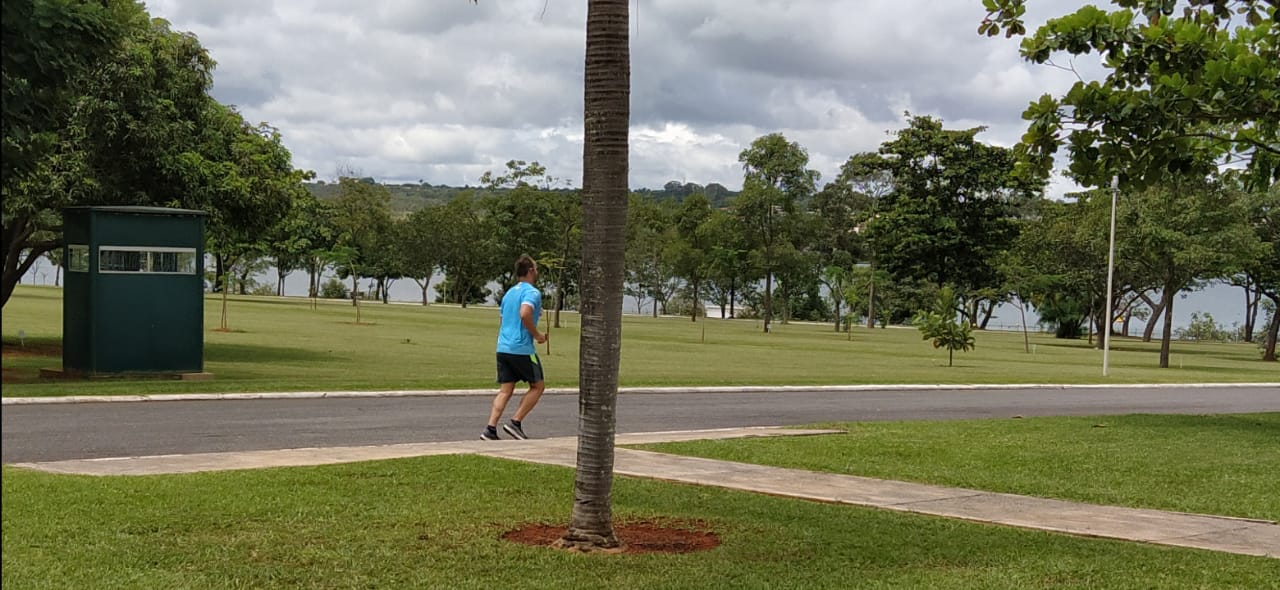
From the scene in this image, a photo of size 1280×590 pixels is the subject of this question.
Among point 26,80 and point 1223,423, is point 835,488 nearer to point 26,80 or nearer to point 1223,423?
point 26,80

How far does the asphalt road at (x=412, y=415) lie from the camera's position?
41.9 feet

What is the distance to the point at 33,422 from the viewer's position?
14102 millimetres

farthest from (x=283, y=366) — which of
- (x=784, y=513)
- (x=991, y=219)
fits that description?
(x=991, y=219)

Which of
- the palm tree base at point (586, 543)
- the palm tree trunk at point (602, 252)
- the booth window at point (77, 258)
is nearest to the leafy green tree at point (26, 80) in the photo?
the palm tree trunk at point (602, 252)

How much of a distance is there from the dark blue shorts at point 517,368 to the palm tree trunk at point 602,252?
5735mm

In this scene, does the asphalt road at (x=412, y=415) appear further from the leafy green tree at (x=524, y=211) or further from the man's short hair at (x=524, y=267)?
the leafy green tree at (x=524, y=211)

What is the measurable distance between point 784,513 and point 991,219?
67.3 m

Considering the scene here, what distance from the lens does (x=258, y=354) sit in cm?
3072

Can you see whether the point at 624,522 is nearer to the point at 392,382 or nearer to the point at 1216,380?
the point at 392,382

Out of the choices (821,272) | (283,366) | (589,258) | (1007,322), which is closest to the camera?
(589,258)

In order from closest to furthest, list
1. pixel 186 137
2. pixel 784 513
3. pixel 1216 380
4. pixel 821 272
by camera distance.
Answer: pixel 784 513
pixel 186 137
pixel 1216 380
pixel 821 272

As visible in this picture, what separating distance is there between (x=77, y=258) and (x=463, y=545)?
15395 millimetres

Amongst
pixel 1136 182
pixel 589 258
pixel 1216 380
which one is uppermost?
pixel 1136 182

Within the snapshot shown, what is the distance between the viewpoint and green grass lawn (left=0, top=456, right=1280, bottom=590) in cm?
643
